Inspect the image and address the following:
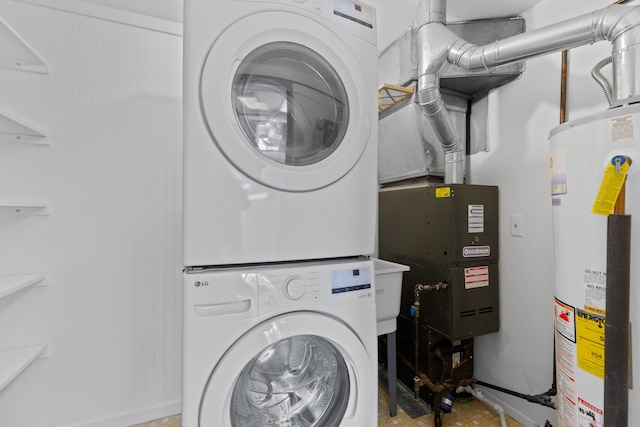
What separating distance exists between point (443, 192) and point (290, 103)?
3.27 feet

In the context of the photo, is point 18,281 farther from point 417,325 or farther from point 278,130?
point 417,325

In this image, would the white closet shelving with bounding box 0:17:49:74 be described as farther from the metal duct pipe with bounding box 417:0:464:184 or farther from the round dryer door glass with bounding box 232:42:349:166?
the metal duct pipe with bounding box 417:0:464:184

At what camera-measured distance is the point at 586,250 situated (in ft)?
2.75

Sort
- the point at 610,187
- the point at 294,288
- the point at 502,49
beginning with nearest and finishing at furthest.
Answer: the point at 610,187 < the point at 294,288 < the point at 502,49

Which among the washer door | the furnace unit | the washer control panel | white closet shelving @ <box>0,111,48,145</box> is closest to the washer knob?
the washer control panel

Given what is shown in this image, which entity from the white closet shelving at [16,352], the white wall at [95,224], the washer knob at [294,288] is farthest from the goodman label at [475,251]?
the white closet shelving at [16,352]

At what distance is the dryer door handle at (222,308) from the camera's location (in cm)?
81

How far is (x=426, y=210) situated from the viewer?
168 centimetres

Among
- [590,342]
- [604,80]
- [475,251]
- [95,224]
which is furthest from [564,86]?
[95,224]

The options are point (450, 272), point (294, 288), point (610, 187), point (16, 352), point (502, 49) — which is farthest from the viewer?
point (450, 272)

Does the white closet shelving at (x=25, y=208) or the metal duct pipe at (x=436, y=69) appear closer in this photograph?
the white closet shelving at (x=25, y=208)

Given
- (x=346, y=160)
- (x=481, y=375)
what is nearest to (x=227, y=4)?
(x=346, y=160)

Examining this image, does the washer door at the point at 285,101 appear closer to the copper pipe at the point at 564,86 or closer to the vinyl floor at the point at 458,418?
the copper pipe at the point at 564,86

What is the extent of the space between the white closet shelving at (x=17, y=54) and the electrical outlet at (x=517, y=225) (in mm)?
2455
